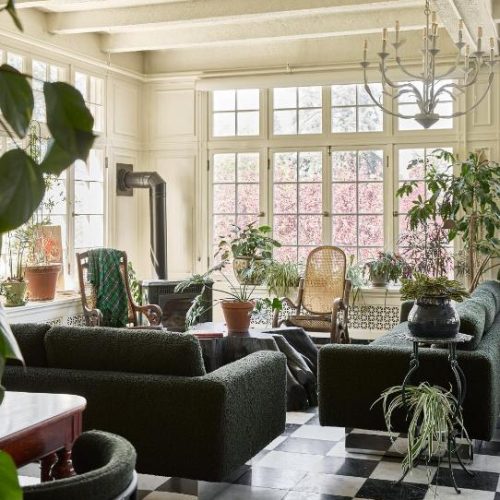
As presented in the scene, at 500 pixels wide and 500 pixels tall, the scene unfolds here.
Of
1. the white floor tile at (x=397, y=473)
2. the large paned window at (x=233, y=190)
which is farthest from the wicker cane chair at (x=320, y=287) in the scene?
the white floor tile at (x=397, y=473)

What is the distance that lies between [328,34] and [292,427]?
13.3 feet

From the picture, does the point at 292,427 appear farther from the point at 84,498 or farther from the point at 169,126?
the point at 169,126

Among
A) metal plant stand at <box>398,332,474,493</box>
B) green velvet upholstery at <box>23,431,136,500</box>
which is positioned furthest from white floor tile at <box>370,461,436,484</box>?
green velvet upholstery at <box>23,431,136,500</box>

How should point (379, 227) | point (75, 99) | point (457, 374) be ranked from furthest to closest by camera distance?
point (379, 227) → point (457, 374) → point (75, 99)

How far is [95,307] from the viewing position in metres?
7.69

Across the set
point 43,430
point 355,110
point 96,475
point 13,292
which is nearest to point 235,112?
point 355,110

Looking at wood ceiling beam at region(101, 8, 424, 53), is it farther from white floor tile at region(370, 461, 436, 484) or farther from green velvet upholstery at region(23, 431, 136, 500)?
green velvet upholstery at region(23, 431, 136, 500)

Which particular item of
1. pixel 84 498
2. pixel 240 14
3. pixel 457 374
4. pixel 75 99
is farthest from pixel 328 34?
pixel 75 99

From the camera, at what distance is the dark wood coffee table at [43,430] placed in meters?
2.55

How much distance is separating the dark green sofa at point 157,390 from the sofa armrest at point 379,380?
0.66 metres

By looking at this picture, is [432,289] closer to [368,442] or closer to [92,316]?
[368,442]

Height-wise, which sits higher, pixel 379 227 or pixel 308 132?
pixel 308 132

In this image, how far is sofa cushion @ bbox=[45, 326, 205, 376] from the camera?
12.2 feet

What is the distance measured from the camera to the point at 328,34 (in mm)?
7785
